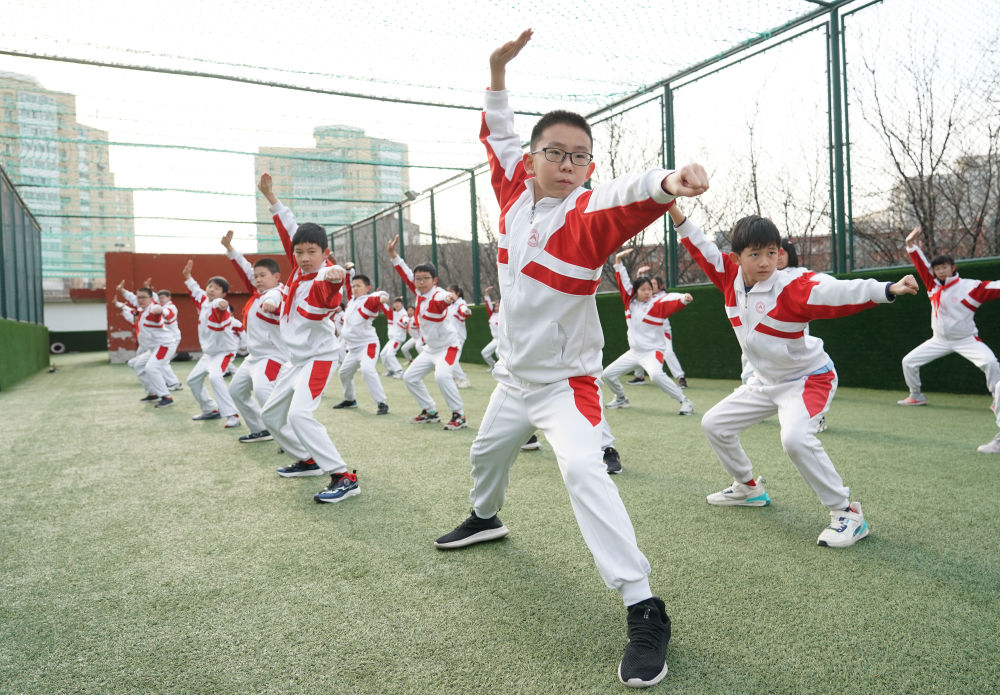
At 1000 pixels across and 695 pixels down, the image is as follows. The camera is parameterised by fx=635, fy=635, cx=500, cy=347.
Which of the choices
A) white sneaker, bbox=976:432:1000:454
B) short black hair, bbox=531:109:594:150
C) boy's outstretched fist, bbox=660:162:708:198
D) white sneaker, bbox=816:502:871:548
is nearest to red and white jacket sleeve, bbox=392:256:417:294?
short black hair, bbox=531:109:594:150

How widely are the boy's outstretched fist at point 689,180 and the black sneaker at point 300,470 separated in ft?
12.7

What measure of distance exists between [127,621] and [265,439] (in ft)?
13.8

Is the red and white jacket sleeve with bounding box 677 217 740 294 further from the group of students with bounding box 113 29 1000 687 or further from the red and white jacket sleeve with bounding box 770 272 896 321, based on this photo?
the red and white jacket sleeve with bounding box 770 272 896 321

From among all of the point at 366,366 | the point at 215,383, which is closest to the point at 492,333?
the point at 366,366

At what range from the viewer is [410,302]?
20.4 meters

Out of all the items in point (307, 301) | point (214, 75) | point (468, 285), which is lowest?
point (307, 301)

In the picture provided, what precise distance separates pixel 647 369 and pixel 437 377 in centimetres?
255

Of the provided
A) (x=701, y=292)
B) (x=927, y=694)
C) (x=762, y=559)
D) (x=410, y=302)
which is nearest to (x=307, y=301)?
(x=762, y=559)

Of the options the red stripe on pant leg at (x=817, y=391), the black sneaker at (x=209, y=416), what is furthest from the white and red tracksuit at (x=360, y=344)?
the red stripe on pant leg at (x=817, y=391)

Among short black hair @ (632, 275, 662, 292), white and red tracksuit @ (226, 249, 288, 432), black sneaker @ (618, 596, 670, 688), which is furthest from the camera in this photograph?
short black hair @ (632, 275, 662, 292)

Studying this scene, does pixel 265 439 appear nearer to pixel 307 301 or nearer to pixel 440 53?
pixel 307 301

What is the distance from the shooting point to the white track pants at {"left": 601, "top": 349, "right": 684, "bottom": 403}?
24.6 ft

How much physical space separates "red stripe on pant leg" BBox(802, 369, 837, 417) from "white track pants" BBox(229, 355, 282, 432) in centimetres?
427

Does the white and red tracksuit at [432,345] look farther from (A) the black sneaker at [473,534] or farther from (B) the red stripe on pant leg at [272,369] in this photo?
(A) the black sneaker at [473,534]
